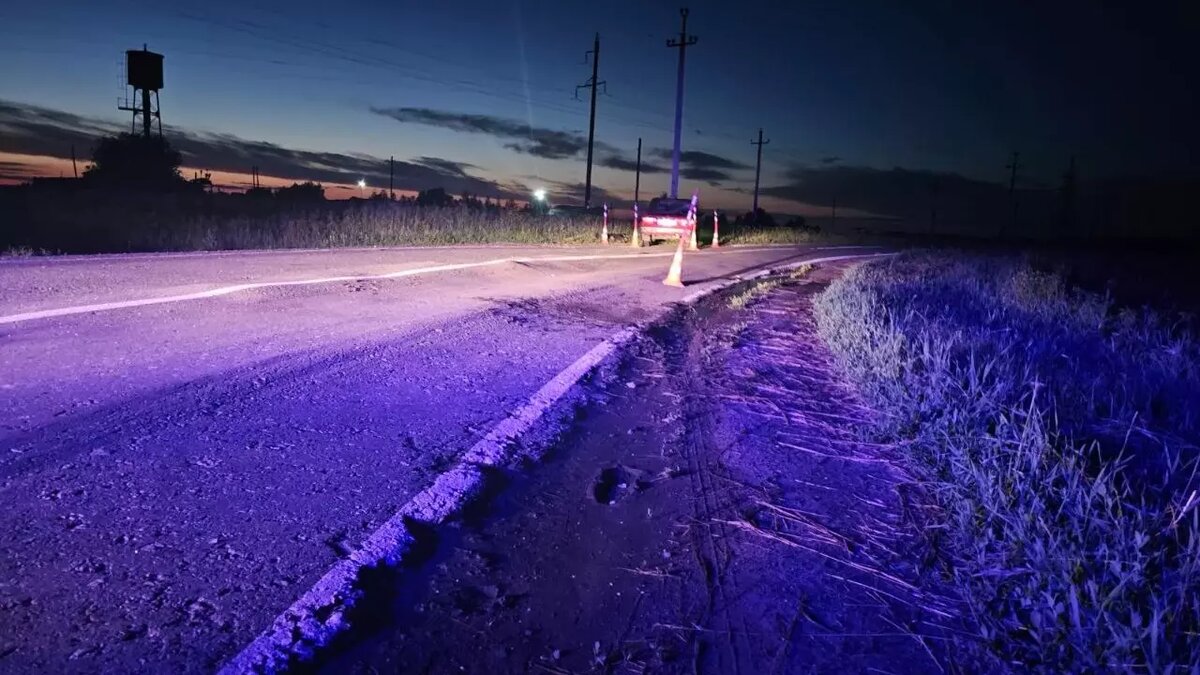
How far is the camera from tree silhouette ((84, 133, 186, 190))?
5475cm

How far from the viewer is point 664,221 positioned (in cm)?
2311

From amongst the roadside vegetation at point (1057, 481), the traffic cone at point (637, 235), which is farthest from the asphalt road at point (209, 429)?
the traffic cone at point (637, 235)

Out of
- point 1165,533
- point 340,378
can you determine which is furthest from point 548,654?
point 340,378

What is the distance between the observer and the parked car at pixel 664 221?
23.1 meters

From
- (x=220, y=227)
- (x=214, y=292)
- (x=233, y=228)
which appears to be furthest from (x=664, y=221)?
(x=214, y=292)

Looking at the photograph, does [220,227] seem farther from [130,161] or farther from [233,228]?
[130,161]

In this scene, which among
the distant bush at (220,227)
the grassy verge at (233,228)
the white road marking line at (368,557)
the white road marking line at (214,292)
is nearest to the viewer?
the white road marking line at (368,557)

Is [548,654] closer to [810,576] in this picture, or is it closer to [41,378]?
[810,576]

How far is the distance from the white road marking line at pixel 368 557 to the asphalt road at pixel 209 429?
2.7 inches

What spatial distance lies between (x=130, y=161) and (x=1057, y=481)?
222ft

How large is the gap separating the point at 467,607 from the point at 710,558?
105 centimetres

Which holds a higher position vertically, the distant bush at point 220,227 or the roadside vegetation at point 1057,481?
the distant bush at point 220,227

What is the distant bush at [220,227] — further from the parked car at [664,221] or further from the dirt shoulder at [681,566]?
the dirt shoulder at [681,566]

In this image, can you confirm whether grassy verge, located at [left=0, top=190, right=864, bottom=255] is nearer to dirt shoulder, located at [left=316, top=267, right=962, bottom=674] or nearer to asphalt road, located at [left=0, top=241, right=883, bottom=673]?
asphalt road, located at [left=0, top=241, right=883, bottom=673]
